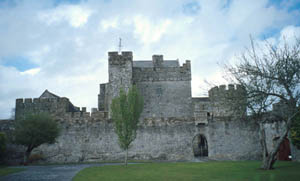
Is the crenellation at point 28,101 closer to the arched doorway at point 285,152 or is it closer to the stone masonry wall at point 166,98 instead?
the stone masonry wall at point 166,98

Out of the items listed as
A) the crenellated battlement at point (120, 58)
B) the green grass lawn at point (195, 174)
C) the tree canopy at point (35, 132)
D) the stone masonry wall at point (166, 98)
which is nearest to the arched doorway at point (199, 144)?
the stone masonry wall at point (166, 98)

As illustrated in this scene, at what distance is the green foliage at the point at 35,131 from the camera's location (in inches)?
790

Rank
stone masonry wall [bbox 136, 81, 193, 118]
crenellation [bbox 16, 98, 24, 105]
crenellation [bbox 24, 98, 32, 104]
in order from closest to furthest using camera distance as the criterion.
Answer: crenellation [bbox 24, 98, 32, 104]
crenellation [bbox 16, 98, 24, 105]
stone masonry wall [bbox 136, 81, 193, 118]

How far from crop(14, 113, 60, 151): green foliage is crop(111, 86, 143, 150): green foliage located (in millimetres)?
5847

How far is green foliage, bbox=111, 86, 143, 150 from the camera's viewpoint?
723 inches

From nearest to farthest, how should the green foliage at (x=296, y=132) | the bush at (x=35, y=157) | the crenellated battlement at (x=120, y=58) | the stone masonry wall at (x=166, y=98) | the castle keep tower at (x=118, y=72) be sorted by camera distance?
the green foliage at (x=296, y=132) < the bush at (x=35, y=157) < the castle keep tower at (x=118, y=72) < the crenellated battlement at (x=120, y=58) < the stone masonry wall at (x=166, y=98)

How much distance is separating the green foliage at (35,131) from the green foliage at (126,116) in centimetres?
585

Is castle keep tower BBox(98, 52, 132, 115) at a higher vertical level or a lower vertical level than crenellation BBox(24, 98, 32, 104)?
higher

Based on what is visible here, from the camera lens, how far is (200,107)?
1168 inches

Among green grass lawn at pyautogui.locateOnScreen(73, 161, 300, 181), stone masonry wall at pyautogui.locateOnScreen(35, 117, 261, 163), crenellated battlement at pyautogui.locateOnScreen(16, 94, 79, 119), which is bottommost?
green grass lawn at pyautogui.locateOnScreen(73, 161, 300, 181)

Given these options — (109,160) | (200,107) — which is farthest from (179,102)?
(109,160)

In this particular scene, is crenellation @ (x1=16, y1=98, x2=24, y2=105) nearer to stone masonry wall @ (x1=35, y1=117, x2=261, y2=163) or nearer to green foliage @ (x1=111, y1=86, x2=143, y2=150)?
stone masonry wall @ (x1=35, y1=117, x2=261, y2=163)

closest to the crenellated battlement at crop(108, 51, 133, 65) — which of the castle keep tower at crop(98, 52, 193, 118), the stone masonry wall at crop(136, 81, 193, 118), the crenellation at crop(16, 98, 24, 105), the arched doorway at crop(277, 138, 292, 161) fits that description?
the castle keep tower at crop(98, 52, 193, 118)

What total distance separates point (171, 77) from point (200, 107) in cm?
546
